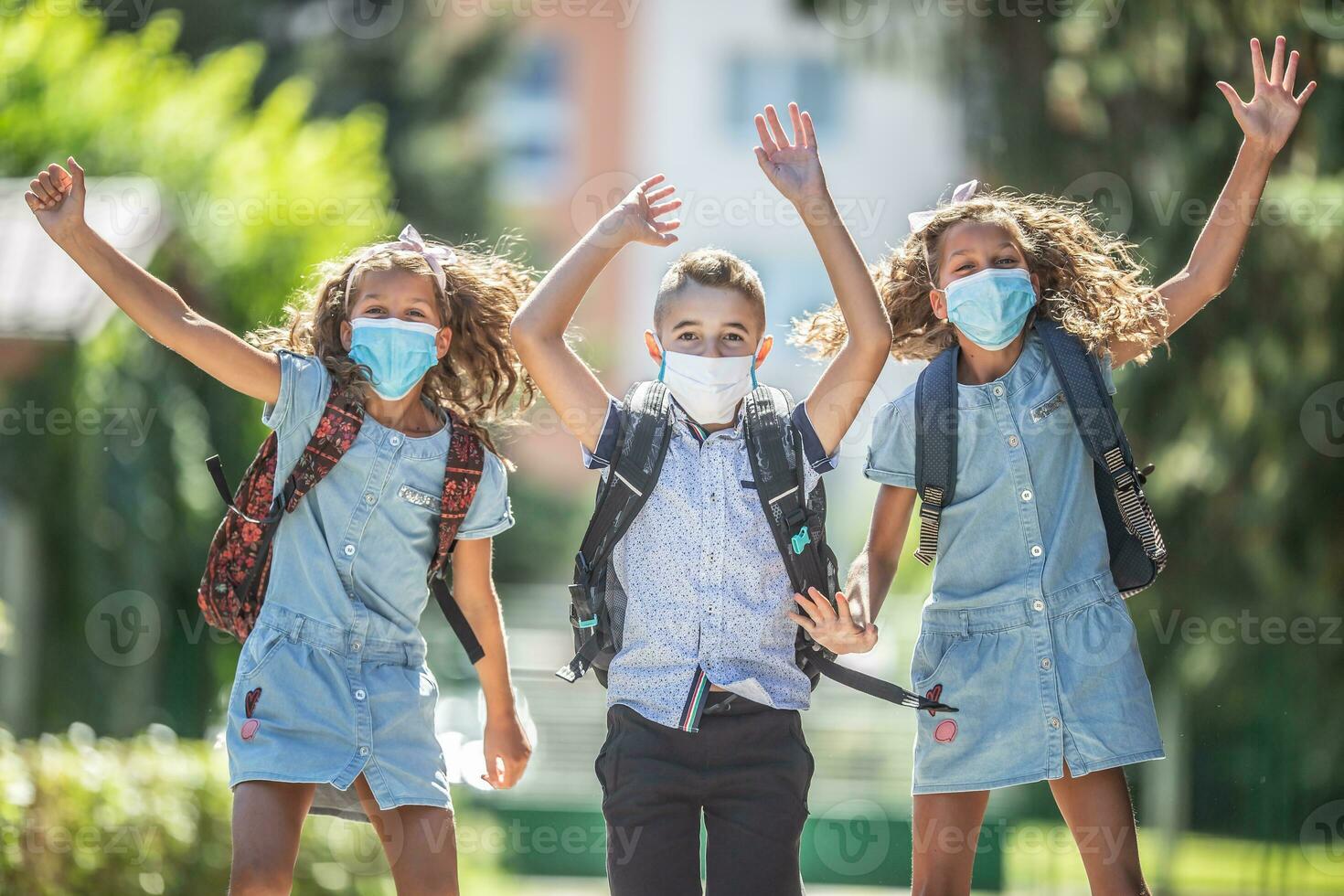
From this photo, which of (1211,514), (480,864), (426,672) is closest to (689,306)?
(426,672)

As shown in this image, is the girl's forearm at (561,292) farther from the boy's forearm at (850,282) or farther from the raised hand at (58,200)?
the raised hand at (58,200)

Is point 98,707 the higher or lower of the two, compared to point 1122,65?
lower

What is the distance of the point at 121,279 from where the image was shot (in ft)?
12.7

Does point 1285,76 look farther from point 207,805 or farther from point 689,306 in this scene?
point 207,805

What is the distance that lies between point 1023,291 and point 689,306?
87cm

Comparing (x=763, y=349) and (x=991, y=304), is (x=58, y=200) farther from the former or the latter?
(x=991, y=304)

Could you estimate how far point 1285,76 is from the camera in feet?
14.1

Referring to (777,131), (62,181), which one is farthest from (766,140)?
(62,181)

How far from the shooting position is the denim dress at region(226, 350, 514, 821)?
3.94m

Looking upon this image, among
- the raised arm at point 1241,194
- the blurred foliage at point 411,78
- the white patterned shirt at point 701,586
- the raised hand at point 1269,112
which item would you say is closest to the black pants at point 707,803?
the white patterned shirt at point 701,586

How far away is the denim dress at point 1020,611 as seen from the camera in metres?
3.94

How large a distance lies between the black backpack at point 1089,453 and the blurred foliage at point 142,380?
6.53 m

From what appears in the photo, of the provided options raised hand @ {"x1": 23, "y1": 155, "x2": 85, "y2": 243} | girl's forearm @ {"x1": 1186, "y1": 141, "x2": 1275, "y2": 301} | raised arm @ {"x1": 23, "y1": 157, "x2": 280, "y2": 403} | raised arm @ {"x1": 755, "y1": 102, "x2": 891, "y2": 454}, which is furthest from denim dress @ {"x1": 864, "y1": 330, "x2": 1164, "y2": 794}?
raised hand @ {"x1": 23, "y1": 155, "x2": 85, "y2": 243}

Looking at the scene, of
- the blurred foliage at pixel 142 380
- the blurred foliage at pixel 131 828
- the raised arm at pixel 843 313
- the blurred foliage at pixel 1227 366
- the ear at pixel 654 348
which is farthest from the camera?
the blurred foliage at pixel 142 380
